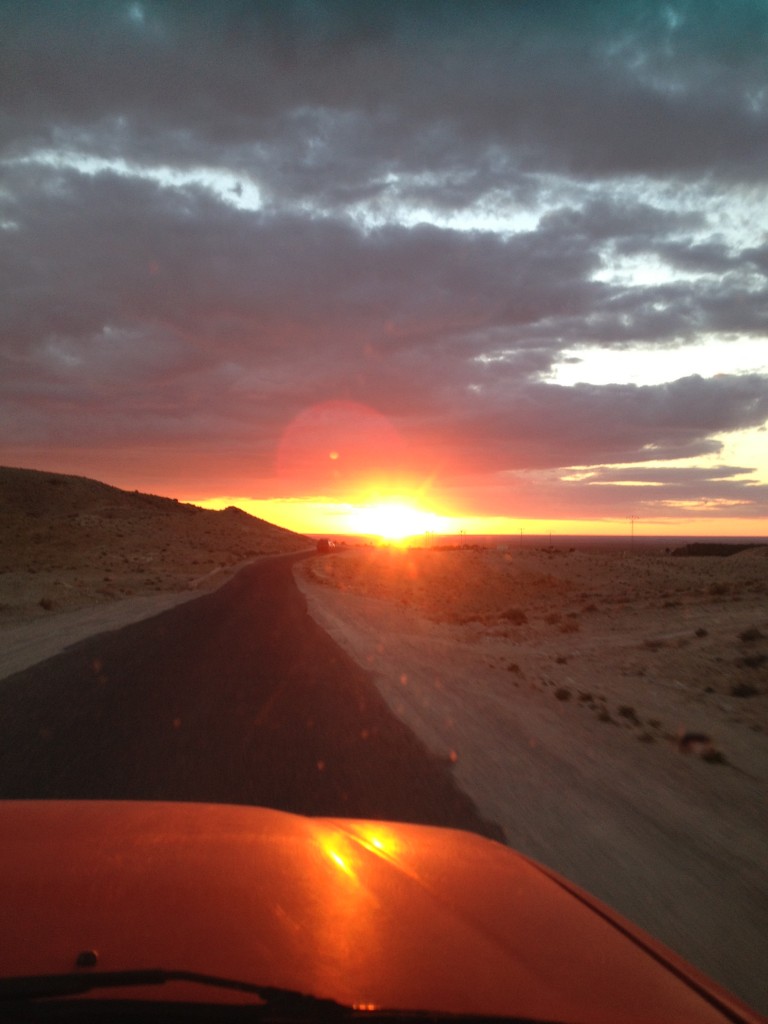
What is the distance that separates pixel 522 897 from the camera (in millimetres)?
3189

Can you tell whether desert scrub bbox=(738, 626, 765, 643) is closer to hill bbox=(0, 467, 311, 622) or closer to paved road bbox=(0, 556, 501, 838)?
paved road bbox=(0, 556, 501, 838)

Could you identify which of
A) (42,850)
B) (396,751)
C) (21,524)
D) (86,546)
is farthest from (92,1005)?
(21,524)

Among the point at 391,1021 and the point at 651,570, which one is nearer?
the point at 391,1021

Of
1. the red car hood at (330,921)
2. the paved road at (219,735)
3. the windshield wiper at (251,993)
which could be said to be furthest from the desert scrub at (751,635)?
the windshield wiper at (251,993)

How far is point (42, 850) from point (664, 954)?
2376mm

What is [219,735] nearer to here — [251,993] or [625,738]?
[625,738]

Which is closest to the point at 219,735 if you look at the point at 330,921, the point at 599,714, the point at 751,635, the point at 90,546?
the point at 599,714

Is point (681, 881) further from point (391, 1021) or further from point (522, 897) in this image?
point (391, 1021)

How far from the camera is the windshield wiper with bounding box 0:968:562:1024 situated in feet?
7.25

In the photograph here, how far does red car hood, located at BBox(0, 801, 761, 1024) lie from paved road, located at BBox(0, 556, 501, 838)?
10.8ft

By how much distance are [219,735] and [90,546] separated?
61642 millimetres

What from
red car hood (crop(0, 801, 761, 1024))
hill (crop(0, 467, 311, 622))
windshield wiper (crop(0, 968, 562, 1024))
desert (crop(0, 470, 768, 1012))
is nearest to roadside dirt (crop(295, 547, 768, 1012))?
desert (crop(0, 470, 768, 1012))

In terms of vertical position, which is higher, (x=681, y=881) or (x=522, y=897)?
(x=522, y=897)

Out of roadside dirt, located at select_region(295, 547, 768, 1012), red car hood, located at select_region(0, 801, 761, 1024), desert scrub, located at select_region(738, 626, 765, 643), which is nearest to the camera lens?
red car hood, located at select_region(0, 801, 761, 1024)
